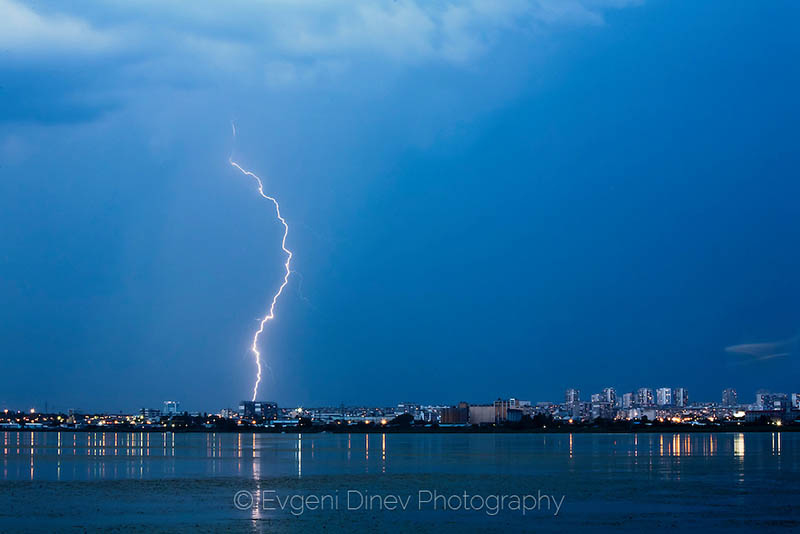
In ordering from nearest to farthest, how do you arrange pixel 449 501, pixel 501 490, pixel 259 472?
1. pixel 449 501
2. pixel 501 490
3. pixel 259 472

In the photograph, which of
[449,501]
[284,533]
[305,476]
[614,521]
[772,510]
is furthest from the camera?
[305,476]

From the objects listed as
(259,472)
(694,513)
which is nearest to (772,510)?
(694,513)

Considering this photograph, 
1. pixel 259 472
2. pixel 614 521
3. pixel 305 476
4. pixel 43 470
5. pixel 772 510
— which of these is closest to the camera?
pixel 614 521

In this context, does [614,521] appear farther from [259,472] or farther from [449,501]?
[259,472]

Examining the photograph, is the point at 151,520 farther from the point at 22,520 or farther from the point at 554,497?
the point at 554,497

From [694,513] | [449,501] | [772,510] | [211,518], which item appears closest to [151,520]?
[211,518]

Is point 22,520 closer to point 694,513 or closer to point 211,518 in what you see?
point 211,518

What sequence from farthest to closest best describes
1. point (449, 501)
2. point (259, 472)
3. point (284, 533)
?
point (259, 472), point (449, 501), point (284, 533)

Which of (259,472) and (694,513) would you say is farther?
(259,472)

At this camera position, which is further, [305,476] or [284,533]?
[305,476]
